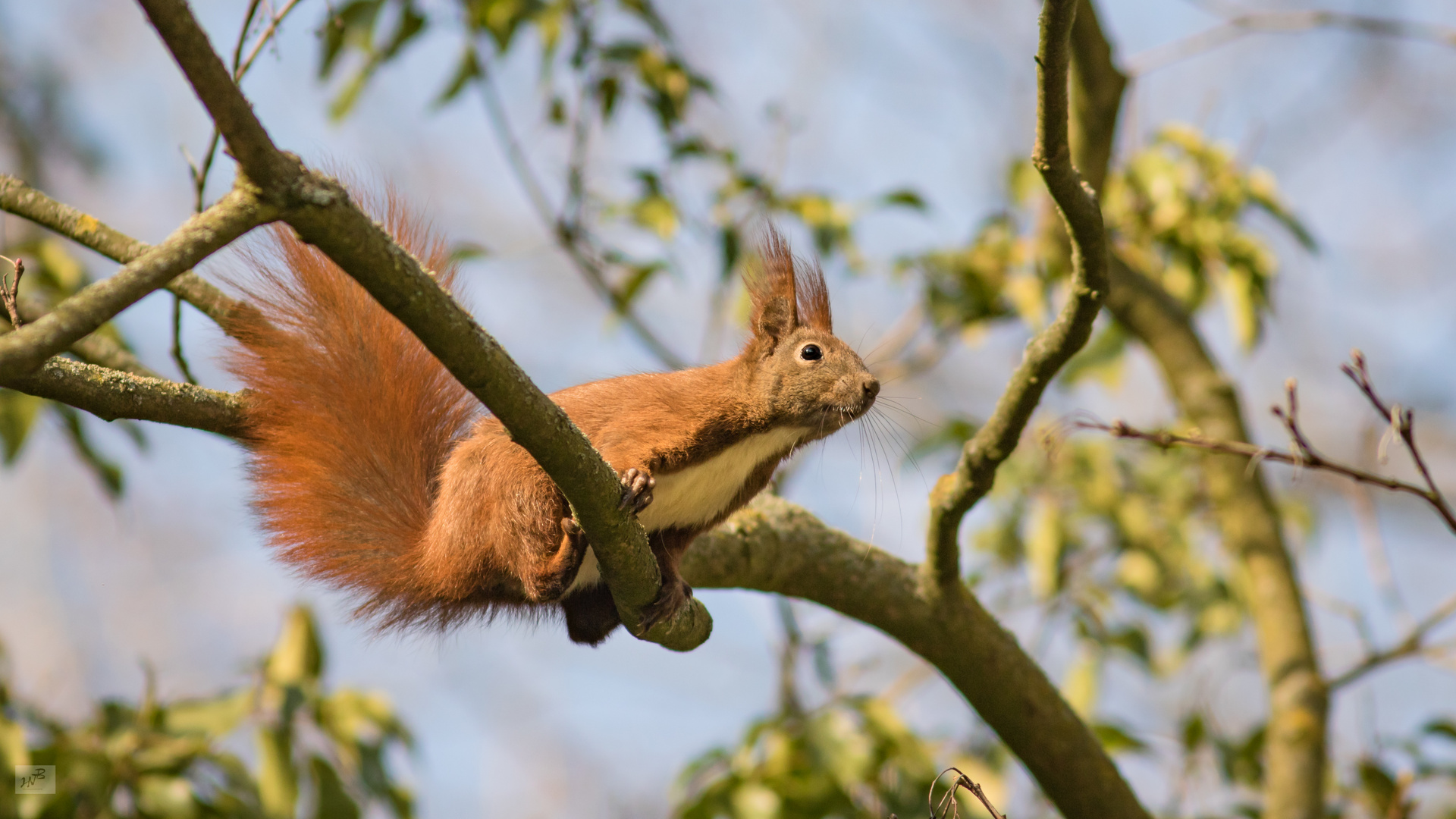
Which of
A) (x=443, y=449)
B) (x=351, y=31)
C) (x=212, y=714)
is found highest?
(x=351, y=31)

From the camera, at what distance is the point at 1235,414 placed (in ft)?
13.5

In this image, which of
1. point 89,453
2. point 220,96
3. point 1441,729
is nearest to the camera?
point 220,96

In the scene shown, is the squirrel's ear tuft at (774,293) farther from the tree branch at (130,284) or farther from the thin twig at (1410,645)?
the thin twig at (1410,645)

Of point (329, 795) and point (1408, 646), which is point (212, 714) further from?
point (1408, 646)

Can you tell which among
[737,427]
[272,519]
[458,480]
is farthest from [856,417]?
[272,519]

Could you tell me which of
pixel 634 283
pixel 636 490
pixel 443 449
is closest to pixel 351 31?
pixel 634 283

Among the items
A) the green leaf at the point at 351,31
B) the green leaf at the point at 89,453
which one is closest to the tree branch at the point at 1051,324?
the green leaf at the point at 89,453

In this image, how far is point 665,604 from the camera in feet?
7.82

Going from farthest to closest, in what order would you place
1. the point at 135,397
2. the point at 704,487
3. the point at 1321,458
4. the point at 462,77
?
the point at 462,77, the point at 704,487, the point at 135,397, the point at 1321,458

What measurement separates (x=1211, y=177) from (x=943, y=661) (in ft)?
6.74

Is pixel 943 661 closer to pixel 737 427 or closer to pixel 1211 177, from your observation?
pixel 737 427

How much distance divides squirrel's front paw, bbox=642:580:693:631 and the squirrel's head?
0.51 m

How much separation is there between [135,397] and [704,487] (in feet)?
3.81

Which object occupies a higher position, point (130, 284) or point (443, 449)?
point (443, 449)
